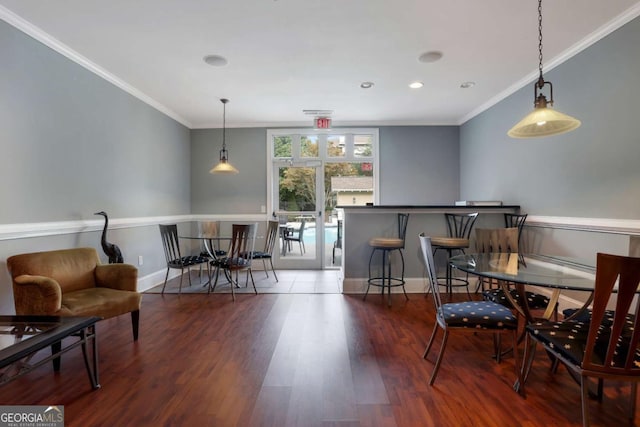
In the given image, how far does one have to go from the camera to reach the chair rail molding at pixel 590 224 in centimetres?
255

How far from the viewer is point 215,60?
10.7 feet

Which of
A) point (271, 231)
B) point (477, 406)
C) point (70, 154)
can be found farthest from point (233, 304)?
point (477, 406)

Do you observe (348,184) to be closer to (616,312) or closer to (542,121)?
(542,121)

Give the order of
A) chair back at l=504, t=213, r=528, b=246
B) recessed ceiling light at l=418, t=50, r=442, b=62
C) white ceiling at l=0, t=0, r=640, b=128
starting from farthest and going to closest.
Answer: chair back at l=504, t=213, r=528, b=246 < recessed ceiling light at l=418, t=50, r=442, b=62 < white ceiling at l=0, t=0, r=640, b=128

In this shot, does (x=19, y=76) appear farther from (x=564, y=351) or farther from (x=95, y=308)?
(x=564, y=351)

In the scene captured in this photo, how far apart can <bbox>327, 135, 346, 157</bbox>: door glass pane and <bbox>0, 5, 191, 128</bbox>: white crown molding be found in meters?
2.87

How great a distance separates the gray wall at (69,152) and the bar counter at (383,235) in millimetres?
2772

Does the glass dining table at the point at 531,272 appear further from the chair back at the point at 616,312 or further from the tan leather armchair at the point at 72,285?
the tan leather armchair at the point at 72,285

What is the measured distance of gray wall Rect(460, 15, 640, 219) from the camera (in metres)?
2.56

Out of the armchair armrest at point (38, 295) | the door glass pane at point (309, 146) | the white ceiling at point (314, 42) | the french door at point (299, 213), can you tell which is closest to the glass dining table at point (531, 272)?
the white ceiling at point (314, 42)

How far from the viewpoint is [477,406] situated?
176 cm

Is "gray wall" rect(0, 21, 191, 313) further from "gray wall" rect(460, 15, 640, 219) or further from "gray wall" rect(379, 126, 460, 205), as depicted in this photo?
"gray wall" rect(460, 15, 640, 219)

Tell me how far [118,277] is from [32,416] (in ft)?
4.02

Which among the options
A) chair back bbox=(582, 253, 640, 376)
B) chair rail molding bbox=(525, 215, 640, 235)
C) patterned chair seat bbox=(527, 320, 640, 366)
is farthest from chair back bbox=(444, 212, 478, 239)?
chair back bbox=(582, 253, 640, 376)
